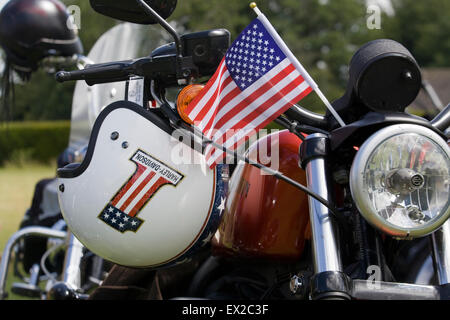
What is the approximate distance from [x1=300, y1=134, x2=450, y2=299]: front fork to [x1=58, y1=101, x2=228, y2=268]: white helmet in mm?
370

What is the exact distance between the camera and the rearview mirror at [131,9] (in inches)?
60.5

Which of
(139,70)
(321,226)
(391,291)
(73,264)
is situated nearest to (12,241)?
(73,264)

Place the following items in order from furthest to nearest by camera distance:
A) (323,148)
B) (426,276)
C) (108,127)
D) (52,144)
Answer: (52,144), (108,127), (426,276), (323,148)

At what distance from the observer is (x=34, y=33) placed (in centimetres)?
300

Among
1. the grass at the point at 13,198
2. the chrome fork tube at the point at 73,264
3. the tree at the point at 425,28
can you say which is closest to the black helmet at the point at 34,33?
the chrome fork tube at the point at 73,264

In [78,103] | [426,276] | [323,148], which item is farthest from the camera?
[78,103]

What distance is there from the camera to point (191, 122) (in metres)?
1.62

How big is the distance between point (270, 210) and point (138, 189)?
39 cm

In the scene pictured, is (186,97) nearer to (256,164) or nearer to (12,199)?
(256,164)

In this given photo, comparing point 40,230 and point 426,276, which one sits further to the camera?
point 40,230

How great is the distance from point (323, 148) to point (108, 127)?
0.61 metres

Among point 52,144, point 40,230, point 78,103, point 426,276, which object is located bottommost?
point 426,276
